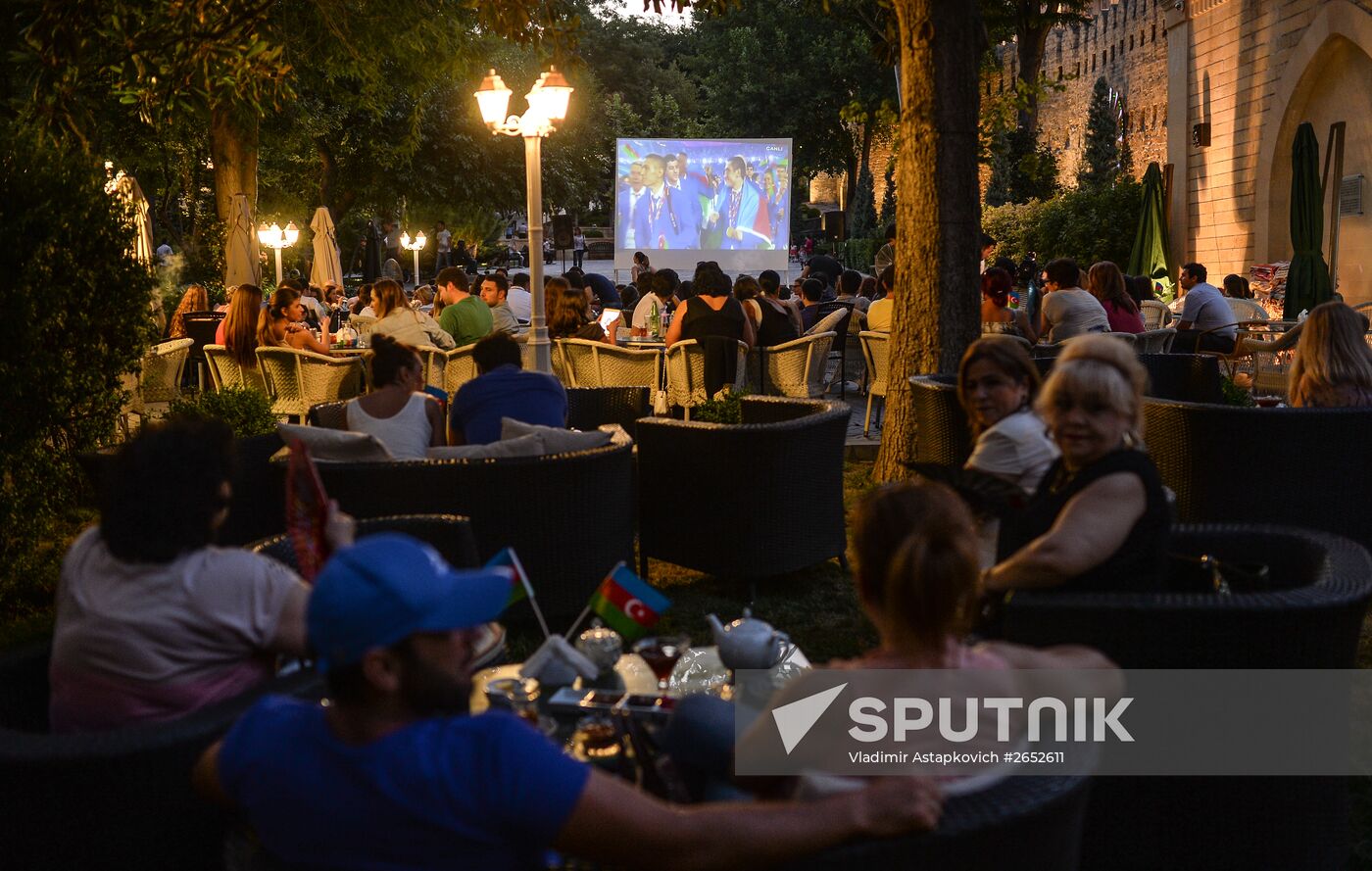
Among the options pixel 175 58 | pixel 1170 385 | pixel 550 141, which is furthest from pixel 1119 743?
pixel 550 141

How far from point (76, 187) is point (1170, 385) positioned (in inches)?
228

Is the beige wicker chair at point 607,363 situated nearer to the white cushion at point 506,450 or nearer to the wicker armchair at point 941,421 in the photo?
the wicker armchair at point 941,421

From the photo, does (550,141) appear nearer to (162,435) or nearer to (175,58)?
(175,58)

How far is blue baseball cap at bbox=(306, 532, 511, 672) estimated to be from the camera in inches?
64.9

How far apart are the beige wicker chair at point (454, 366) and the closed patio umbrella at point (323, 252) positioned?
987cm

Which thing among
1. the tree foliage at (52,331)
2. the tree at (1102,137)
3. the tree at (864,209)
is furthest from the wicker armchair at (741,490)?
the tree at (864,209)

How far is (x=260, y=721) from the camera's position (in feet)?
5.90

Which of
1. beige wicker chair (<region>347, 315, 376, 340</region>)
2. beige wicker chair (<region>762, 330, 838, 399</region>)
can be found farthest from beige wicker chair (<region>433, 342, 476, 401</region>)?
beige wicker chair (<region>762, 330, 838, 399</region>)

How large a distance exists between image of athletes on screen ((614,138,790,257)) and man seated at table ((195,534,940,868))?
1968cm

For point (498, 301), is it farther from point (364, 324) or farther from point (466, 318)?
point (364, 324)

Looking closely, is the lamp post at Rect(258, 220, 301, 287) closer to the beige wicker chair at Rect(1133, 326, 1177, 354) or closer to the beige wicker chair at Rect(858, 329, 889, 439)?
the beige wicker chair at Rect(858, 329, 889, 439)

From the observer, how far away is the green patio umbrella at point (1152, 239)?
17.6 metres

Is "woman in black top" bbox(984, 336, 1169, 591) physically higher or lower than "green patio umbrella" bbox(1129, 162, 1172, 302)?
lower

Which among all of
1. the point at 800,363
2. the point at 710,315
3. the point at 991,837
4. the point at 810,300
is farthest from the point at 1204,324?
the point at 991,837
